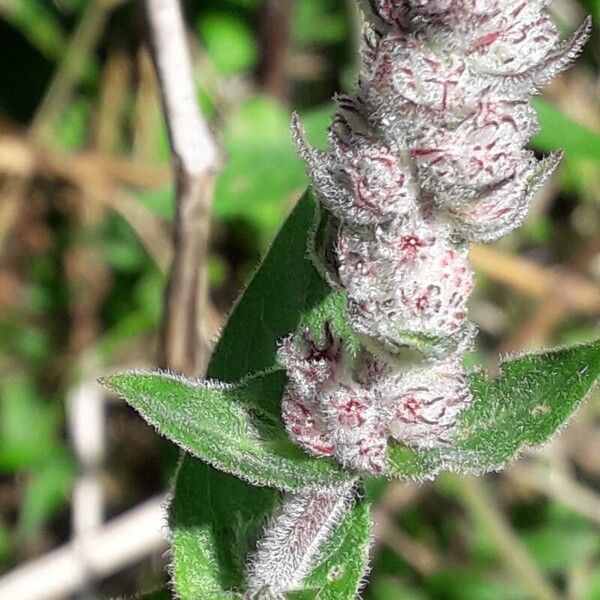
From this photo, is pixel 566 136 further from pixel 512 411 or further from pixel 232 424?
pixel 232 424

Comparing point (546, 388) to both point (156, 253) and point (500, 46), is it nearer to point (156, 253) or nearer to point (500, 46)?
point (500, 46)

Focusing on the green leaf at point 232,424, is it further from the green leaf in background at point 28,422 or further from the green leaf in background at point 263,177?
the green leaf in background at point 28,422

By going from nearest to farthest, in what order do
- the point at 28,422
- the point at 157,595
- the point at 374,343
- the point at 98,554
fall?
the point at 374,343, the point at 157,595, the point at 98,554, the point at 28,422

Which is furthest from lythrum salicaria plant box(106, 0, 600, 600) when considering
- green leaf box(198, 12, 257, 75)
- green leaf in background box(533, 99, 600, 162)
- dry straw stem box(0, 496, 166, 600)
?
green leaf box(198, 12, 257, 75)

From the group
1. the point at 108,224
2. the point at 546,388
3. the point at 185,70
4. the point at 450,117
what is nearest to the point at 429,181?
the point at 450,117

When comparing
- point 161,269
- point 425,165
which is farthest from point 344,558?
point 161,269

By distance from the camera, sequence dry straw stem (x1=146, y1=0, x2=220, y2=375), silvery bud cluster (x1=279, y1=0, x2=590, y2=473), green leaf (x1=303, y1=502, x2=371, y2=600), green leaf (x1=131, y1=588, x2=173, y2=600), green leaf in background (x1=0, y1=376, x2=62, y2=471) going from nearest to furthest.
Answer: silvery bud cluster (x1=279, y1=0, x2=590, y2=473) → green leaf (x1=303, y1=502, x2=371, y2=600) → green leaf (x1=131, y1=588, x2=173, y2=600) → dry straw stem (x1=146, y1=0, x2=220, y2=375) → green leaf in background (x1=0, y1=376, x2=62, y2=471)

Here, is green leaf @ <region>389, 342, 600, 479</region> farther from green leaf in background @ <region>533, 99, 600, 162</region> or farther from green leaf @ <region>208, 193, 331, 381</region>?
green leaf in background @ <region>533, 99, 600, 162</region>
